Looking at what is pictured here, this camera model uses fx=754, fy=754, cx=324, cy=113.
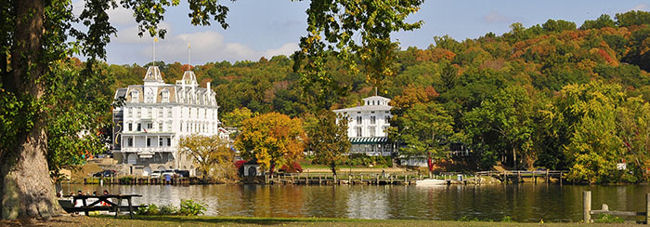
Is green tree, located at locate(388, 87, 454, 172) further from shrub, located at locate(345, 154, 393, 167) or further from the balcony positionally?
the balcony

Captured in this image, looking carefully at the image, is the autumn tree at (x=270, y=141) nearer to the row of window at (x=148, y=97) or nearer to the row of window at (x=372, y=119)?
the row of window at (x=148, y=97)

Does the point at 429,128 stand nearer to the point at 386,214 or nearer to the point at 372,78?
the point at 386,214

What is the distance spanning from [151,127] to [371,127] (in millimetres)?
32726

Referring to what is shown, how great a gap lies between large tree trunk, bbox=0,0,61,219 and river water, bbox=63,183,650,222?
23.7 meters

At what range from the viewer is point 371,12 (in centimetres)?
1892

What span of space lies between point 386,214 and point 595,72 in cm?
10014

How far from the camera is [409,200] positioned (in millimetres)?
58781

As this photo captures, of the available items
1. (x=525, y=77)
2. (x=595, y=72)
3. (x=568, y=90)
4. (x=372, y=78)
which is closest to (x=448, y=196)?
(x=568, y=90)

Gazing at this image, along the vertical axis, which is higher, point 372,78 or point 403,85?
point 403,85

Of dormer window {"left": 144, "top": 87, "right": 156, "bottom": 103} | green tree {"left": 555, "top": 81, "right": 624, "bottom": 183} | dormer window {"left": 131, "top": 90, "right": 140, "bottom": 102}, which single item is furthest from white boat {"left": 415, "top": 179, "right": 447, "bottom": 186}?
dormer window {"left": 131, "top": 90, "right": 140, "bottom": 102}

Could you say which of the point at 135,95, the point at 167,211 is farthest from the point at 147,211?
the point at 135,95

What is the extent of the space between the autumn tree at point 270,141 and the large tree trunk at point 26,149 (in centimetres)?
6279

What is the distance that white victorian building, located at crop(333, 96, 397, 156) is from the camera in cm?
11044

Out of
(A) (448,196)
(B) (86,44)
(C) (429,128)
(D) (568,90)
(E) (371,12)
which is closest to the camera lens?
(E) (371,12)
